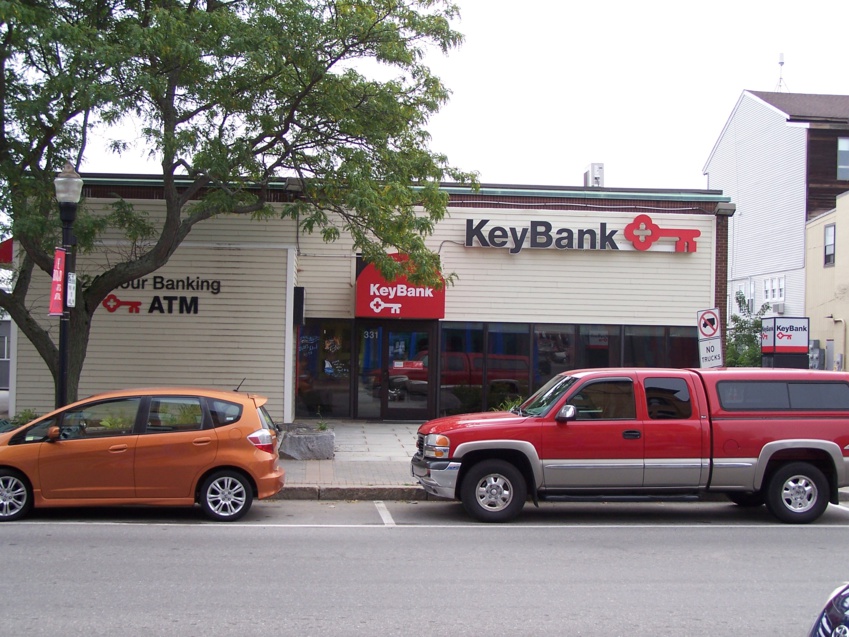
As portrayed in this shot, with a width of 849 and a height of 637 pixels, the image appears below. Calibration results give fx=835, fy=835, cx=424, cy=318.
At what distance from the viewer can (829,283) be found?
107 ft

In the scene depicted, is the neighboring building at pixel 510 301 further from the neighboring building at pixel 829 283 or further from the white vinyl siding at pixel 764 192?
the white vinyl siding at pixel 764 192

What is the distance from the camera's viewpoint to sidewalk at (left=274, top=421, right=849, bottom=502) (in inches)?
456

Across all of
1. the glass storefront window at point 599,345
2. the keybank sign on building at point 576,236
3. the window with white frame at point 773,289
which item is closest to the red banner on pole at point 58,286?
the keybank sign on building at point 576,236

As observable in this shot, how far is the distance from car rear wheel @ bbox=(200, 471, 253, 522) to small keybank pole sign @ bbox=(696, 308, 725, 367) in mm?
7659

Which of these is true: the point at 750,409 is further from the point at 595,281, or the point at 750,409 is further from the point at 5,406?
the point at 5,406

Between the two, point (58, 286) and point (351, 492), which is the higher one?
point (58, 286)

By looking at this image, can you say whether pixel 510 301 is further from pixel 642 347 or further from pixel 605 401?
pixel 605 401

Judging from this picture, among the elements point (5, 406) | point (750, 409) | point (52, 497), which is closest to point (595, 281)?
point (750, 409)

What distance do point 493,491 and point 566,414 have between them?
1269mm

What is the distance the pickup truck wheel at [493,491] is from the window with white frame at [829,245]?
27.0 metres

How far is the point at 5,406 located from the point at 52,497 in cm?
1222

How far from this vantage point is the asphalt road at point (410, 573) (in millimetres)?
6059

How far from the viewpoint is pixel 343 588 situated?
696 cm

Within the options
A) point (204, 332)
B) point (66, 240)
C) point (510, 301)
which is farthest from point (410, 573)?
point (510, 301)
